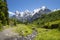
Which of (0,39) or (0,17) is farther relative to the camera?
(0,17)

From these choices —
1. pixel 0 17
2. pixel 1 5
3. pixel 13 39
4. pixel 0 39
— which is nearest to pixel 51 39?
pixel 13 39

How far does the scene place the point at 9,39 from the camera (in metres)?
43.3

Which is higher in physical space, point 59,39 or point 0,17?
point 0,17

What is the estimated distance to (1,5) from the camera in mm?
84625

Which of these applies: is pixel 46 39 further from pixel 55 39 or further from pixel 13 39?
pixel 13 39

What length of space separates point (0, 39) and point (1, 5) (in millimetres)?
46310

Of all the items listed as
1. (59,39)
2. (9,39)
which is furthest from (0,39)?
(59,39)

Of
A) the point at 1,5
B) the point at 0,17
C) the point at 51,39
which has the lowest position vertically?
the point at 51,39

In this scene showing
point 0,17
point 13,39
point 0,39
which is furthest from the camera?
point 0,17

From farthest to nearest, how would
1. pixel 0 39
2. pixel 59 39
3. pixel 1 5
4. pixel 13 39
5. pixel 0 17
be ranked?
pixel 1 5
pixel 0 17
pixel 59 39
pixel 13 39
pixel 0 39

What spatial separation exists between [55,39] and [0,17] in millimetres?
38372

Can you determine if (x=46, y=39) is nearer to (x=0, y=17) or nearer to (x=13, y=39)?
(x=13, y=39)

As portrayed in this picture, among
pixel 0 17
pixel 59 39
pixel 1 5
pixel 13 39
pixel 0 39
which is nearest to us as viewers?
pixel 0 39

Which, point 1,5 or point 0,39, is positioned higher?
point 1,5
